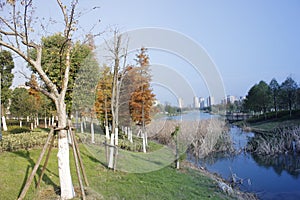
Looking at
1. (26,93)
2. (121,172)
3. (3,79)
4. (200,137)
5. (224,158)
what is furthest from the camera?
(26,93)

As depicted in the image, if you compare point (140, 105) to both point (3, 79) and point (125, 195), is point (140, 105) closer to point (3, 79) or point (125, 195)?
point (125, 195)

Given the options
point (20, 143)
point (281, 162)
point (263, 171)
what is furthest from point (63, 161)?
point (281, 162)

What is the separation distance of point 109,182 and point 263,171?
30.2 feet

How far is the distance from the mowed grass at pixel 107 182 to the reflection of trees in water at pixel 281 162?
5928 millimetres

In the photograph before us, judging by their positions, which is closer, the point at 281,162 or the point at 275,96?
the point at 281,162

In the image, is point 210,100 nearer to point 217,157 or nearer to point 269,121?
point 217,157

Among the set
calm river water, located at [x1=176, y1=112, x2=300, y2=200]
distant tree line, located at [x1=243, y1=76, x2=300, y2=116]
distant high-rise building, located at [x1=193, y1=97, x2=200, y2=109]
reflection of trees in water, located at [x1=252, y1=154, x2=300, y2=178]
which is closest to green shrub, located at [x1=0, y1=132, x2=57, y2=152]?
distant high-rise building, located at [x1=193, y1=97, x2=200, y2=109]

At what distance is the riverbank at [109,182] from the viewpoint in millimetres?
5533

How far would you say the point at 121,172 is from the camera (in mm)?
8023

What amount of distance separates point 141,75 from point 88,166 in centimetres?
602

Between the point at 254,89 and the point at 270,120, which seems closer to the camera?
the point at 270,120

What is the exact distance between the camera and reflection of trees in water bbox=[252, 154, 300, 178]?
42.5ft

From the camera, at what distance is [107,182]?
678 centimetres

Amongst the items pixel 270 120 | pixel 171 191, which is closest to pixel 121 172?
pixel 171 191
